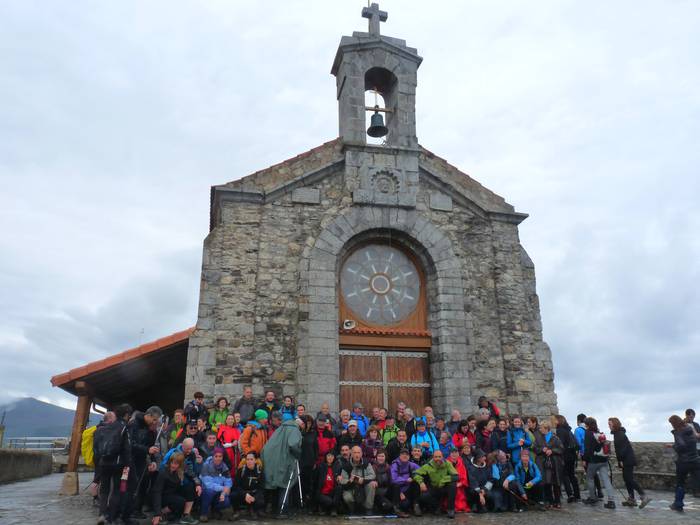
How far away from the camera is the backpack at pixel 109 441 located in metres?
6.23

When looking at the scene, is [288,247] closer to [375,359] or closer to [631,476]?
[375,359]

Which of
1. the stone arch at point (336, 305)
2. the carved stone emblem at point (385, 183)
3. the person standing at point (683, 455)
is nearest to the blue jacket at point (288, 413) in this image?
the stone arch at point (336, 305)

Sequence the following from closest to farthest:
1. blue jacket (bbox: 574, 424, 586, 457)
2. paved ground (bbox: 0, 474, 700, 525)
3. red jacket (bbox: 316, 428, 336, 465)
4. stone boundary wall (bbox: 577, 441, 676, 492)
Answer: paved ground (bbox: 0, 474, 700, 525) → red jacket (bbox: 316, 428, 336, 465) → blue jacket (bbox: 574, 424, 586, 457) → stone boundary wall (bbox: 577, 441, 676, 492)

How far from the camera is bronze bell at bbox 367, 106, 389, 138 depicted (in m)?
12.6

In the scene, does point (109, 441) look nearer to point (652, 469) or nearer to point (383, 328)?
point (383, 328)

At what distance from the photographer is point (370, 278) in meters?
11.6

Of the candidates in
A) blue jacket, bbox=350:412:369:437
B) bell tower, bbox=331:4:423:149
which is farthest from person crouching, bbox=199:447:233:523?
bell tower, bbox=331:4:423:149

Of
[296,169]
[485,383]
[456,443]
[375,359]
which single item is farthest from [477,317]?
[296,169]

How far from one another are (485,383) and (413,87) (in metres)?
6.92

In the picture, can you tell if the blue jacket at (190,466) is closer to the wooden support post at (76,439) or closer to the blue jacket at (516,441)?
the wooden support post at (76,439)

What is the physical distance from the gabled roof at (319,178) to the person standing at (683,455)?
5.85 m

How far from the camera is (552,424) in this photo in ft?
34.8

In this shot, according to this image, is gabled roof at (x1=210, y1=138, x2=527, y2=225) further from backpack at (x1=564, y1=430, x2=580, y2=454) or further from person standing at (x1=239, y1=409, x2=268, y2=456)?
backpack at (x1=564, y1=430, x2=580, y2=454)

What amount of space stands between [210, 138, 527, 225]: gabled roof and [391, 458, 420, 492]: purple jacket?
19.7ft
